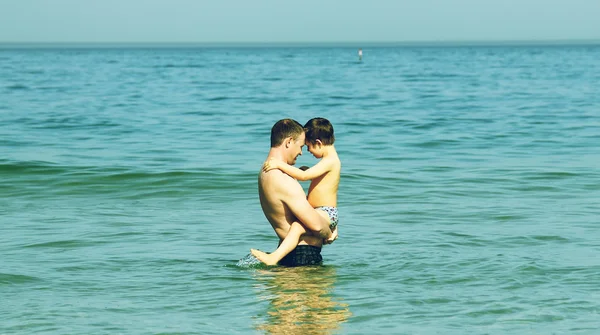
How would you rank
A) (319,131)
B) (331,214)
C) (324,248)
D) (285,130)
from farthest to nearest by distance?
(324,248) < (331,214) < (319,131) < (285,130)

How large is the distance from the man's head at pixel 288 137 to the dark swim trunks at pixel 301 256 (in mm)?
895

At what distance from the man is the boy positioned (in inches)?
3.1

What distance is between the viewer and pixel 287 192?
7902mm

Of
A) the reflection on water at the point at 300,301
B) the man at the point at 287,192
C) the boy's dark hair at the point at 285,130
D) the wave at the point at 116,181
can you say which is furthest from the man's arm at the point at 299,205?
the wave at the point at 116,181

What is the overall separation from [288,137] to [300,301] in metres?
1.44

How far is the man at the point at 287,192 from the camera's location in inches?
309

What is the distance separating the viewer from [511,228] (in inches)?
423

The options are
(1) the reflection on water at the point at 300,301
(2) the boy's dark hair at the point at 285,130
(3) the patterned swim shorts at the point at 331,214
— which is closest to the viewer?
(1) the reflection on water at the point at 300,301

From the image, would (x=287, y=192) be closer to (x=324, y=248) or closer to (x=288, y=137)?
(x=288, y=137)

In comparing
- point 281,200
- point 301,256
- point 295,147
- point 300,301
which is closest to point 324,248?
point 301,256

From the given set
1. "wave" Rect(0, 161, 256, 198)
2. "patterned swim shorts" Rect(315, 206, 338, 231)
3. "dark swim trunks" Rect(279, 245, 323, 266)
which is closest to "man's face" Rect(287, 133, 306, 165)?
"patterned swim shorts" Rect(315, 206, 338, 231)

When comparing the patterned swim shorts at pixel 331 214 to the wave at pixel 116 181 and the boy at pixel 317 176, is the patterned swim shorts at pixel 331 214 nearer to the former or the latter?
the boy at pixel 317 176

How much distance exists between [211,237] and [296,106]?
24345 millimetres

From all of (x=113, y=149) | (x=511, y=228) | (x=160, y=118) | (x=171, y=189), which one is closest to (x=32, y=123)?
(x=160, y=118)
